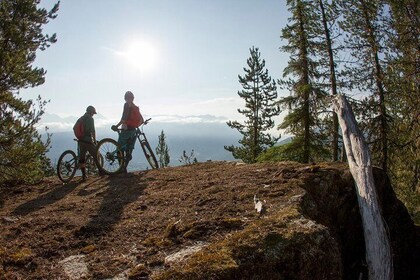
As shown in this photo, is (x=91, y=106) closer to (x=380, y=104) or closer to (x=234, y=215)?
(x=234, y=215)

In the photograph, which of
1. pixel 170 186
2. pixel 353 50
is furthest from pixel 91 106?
pixel 353 50

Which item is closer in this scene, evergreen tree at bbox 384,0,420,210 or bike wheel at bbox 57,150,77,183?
bike wheel at bbox 57,150,77,183

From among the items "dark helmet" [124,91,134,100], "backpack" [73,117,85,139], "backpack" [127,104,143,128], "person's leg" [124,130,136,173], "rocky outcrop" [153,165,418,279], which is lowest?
"rocky outcrop" [153,165,418,279]

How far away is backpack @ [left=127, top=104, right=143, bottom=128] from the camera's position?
36.5 feet

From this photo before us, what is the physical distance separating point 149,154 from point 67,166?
3189 mm

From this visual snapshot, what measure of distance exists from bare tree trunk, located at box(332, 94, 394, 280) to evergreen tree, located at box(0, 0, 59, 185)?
32.6 feet

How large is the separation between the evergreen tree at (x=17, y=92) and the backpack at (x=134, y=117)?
358 centimetres

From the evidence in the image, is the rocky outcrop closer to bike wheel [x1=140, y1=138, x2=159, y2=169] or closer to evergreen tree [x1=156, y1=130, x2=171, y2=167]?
bike wheel [x1=140, y1=138, x2=159, y2=169]

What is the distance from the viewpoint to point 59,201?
784 centimetres

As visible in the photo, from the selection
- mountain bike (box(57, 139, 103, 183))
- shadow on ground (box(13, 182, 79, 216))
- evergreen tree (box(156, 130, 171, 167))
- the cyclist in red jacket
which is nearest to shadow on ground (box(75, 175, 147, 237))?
shadow on ground (box(13, 182, 79, 216))

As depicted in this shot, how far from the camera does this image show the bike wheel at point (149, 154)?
478 inches

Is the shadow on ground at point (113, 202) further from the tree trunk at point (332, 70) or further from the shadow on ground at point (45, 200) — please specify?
the tree trunk at point (332, 70)

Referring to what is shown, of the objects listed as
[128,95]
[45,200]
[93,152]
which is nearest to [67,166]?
[93,152]

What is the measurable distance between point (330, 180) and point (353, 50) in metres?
12.8
